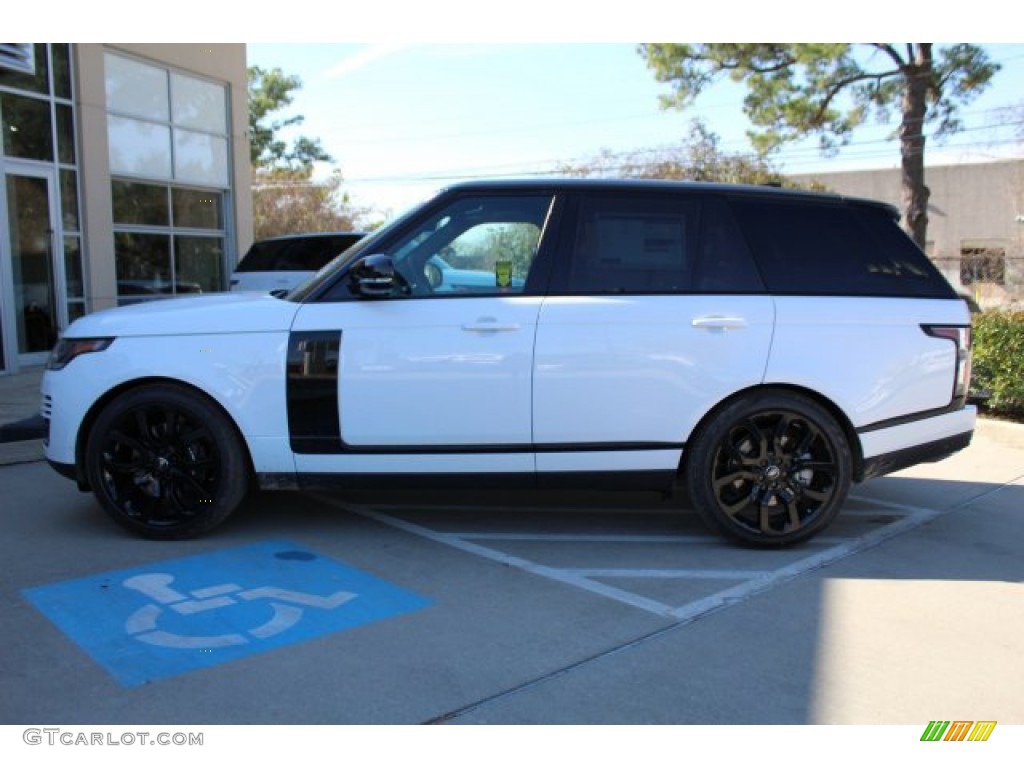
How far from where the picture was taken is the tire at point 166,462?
4.60m

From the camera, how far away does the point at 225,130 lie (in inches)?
636

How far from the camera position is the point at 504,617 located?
3.76 meters

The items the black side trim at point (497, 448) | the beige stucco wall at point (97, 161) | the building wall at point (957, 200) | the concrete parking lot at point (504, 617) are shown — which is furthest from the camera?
the building wall at point (957, 200)

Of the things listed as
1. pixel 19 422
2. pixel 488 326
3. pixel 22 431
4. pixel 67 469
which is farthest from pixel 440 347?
pixel 19 422

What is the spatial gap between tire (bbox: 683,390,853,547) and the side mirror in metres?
1.84

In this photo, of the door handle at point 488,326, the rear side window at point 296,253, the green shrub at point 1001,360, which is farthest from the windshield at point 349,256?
the rear side window at point 296,253

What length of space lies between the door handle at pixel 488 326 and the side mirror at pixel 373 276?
0.45 m

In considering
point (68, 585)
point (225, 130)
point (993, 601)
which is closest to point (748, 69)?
point (225, 130)

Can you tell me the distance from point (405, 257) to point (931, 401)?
Result: 3.03 metres

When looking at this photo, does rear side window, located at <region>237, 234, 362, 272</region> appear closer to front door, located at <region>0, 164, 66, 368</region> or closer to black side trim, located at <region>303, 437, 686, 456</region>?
front door, located at <region>0, 164, 66, 368</region>

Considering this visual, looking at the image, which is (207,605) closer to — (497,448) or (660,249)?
(497,448)

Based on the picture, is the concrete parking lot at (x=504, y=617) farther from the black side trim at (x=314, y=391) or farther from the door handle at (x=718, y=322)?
the door handle at (x=718, y=322)

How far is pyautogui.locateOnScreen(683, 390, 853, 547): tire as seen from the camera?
460cm

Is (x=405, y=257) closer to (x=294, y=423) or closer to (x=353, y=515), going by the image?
(x=294, y=423)
